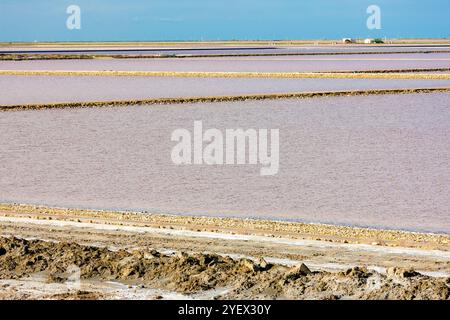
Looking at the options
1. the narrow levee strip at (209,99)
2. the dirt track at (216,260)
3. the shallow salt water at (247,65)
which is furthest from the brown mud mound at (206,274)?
the shallow salt water at (247,65)

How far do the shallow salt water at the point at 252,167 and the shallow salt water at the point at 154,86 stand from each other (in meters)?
3.45

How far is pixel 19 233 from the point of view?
6.30 metres

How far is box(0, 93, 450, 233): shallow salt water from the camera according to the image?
7824 millimetres

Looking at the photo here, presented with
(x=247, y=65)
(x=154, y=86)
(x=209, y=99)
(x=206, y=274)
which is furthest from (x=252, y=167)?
(x=247, y=65)

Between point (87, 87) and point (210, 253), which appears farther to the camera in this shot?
point (87, 87)

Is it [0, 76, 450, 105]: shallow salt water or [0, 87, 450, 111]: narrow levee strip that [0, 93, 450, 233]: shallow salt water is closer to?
[0, 87, 450, 111]: narrow levee strip

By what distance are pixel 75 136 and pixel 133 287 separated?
8.06 meters

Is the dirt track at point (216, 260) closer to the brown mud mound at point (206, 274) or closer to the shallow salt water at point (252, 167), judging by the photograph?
the brown mud mound at point (206, 274)

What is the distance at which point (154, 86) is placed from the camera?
23078mm

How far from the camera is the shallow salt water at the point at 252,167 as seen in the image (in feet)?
25.7

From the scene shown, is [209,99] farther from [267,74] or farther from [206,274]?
[206,274]

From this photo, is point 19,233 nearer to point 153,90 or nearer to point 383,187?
point 383,187

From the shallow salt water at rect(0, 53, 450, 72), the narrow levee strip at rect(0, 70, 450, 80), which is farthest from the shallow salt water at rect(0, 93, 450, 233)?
the shallow salt water at rect(0, 53, 450, 72)

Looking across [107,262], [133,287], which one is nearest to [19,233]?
[107,262]
